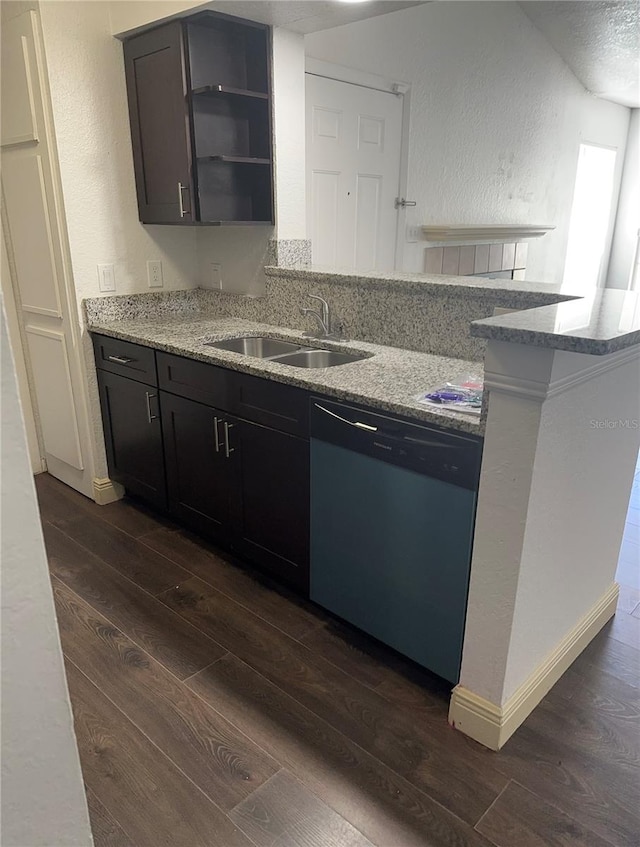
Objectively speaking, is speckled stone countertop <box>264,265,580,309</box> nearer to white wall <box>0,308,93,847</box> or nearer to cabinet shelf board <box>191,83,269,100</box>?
cabinet shelf board <box>191,83,269,100</box>

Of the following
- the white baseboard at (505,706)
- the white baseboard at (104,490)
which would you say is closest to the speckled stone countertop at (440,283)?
the white baseboard at (505,706)

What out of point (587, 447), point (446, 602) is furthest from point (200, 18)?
point (446, 602)

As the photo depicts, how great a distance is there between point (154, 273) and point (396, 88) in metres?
1.80

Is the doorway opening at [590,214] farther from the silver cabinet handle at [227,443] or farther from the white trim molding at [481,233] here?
the silver cabinet handle at [227,443]

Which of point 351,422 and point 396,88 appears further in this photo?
point 396,88

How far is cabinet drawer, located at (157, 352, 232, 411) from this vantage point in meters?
2.25

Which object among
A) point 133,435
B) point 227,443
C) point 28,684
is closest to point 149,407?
point 133,435

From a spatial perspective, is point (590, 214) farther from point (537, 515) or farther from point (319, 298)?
point (537, 515)

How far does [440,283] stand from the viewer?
2199 mm

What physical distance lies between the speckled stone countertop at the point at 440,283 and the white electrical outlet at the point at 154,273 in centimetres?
57

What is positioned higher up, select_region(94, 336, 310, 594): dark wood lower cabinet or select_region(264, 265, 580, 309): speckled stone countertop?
select_region(264, 265, 580, 309): speckled stone countertop

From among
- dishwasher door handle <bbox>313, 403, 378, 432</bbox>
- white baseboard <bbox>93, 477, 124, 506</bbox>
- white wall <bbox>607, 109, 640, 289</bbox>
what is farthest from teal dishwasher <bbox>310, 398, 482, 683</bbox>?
white wall <bbox>607, 109, 640, 289</bbox>

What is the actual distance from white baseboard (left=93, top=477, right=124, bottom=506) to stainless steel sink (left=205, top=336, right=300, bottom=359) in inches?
39.1

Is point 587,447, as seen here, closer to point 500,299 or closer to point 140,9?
point 500,299
